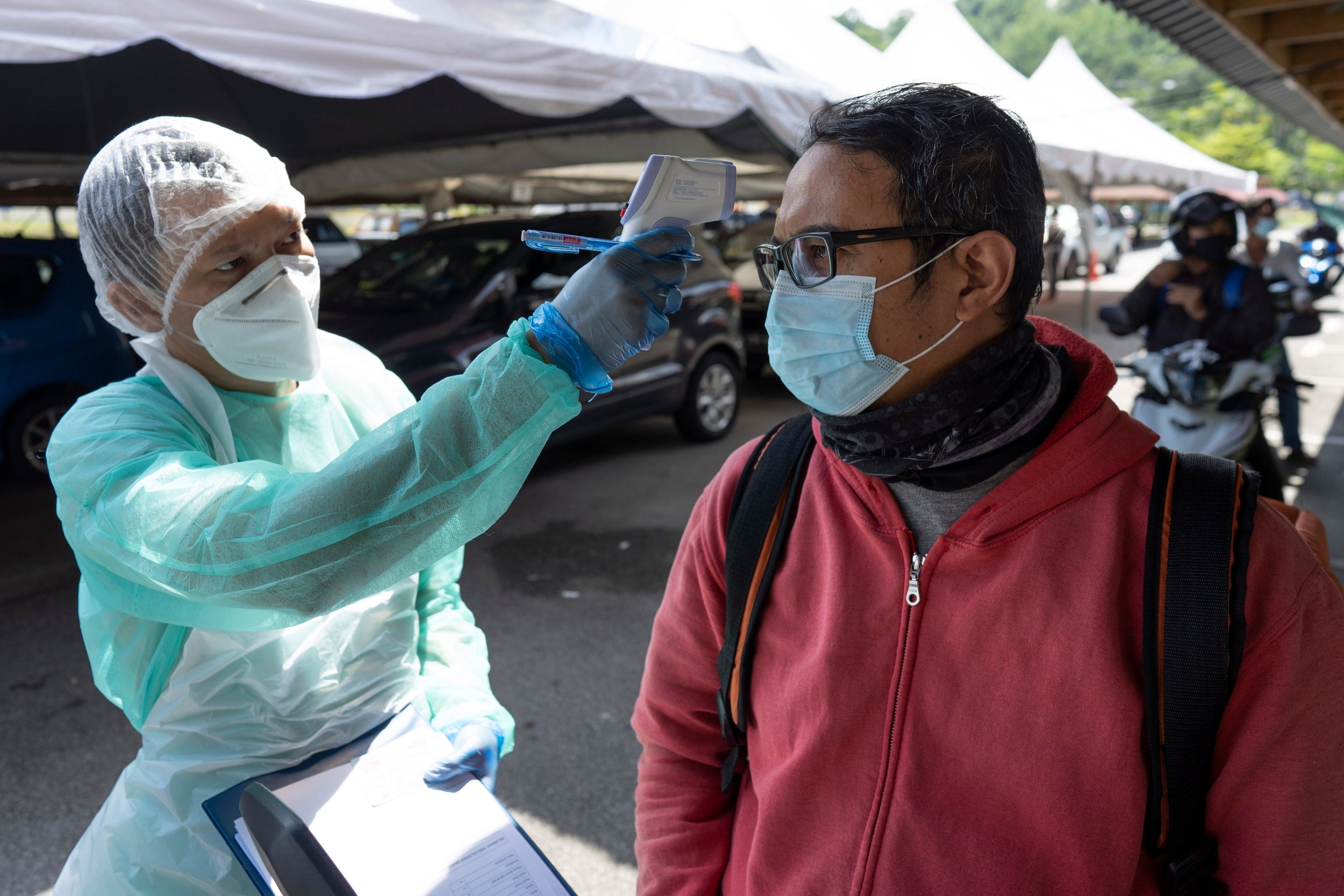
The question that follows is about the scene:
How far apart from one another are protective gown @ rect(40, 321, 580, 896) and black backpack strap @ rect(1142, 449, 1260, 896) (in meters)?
0.72

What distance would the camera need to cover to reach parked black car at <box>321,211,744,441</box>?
556 centimetres

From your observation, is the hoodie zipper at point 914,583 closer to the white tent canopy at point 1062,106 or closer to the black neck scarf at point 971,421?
the black neck scarf at point 971,421

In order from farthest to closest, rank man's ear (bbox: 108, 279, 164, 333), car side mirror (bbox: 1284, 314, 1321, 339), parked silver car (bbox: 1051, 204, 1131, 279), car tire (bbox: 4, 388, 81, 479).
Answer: parked silver car (bbox: 1051, 204, 1131, 279) → car tire (bbox: 4, 388, 81, 479) → car side mirror (bbox: 1284, 314, 1321, 339) → man's ear (bbox: 108, 279, 164, 333)

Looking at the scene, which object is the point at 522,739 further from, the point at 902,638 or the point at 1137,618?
the point at 1137,618

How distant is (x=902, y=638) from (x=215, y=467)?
91cm

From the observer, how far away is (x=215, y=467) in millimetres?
1152

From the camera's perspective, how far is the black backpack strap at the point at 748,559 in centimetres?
128

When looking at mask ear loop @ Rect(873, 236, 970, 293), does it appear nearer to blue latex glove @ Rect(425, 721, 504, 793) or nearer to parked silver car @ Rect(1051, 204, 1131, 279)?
blue latex glove @ Rect(425, 721, 504, 793)

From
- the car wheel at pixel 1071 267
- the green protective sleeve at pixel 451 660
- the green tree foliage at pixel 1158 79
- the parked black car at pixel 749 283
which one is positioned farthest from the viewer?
the green tree foliage at pixel 1158 79

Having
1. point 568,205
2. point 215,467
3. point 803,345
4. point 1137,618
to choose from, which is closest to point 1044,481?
point 1137,618

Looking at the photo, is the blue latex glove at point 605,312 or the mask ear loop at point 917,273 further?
the mask ear loop at point 917,273

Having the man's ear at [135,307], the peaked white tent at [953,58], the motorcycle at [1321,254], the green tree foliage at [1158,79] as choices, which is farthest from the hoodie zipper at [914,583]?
the green tree foliage at [1158,79]

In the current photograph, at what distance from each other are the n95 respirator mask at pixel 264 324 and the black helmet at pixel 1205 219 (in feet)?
14.4

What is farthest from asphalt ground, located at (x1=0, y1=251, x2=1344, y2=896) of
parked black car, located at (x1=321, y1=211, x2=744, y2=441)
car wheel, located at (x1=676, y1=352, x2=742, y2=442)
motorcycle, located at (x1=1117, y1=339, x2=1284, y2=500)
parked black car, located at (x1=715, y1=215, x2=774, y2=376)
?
parked black car, located at (x1=715, y1=215, x2=774, y2=376)
